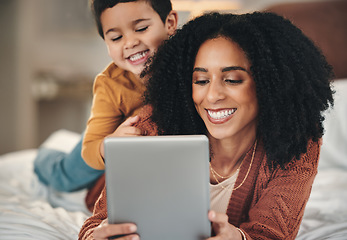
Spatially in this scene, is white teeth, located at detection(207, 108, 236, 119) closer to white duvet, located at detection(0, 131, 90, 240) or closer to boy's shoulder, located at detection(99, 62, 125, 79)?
boy's shoulder, located at detection(99, 62, 125, 79)

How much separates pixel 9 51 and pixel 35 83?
1.09 feet

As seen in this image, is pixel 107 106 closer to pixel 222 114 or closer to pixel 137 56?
pixel 137 56

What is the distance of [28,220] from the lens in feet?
3.61

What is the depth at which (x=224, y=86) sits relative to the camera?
875 millimetres

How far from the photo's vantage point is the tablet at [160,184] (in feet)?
2.28

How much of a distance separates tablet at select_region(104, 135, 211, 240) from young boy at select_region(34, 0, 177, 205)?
224mm

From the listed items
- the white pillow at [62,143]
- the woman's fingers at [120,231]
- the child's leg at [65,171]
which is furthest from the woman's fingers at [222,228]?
the white pillow at [62,143]

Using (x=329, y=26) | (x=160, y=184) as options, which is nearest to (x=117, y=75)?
(x=160, y=184)

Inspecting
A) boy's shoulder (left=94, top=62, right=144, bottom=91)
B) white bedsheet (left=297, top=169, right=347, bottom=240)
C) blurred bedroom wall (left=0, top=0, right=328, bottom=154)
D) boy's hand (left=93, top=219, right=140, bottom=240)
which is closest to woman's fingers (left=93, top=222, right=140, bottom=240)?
boy's hand (left=93, top=219, right=140, bottom=240)

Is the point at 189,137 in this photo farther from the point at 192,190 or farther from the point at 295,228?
the point at 295,228

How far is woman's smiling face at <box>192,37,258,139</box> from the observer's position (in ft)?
2.85

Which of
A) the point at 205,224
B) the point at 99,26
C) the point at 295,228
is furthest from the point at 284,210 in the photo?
the point at 99,26

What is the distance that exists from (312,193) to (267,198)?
68 cm

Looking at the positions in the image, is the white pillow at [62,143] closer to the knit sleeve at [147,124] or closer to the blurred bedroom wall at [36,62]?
the knit sleeve at [147,124]
